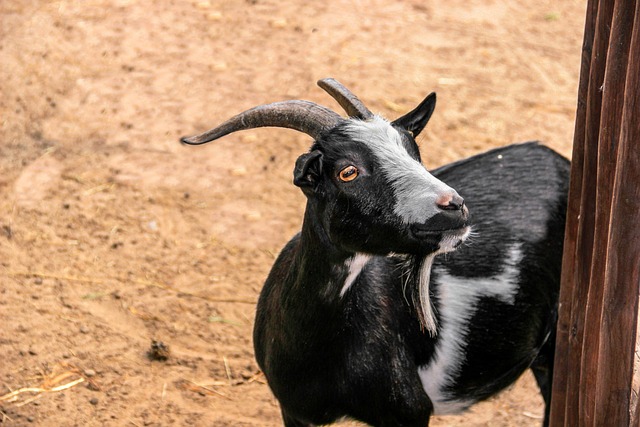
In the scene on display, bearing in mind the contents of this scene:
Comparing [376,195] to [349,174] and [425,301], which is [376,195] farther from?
[425,301]

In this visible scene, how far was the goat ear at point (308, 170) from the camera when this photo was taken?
3.26 meters

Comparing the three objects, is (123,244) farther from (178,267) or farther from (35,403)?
(35,403)

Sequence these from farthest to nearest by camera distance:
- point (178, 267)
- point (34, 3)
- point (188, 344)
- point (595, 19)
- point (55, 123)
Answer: point (34, 3) < point (55, 123) < point (178, 267) < point (188, 344) < point (595, 19)

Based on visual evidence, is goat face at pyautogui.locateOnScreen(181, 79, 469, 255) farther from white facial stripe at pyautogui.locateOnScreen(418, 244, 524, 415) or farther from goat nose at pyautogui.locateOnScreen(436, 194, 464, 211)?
white facial stripe at pyautogui.locateOnScreen(418, 244, 524, 415)

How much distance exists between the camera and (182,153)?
645cm

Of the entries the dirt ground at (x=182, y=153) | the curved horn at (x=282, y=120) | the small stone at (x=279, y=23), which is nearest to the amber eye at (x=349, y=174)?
the curved horn at (x=282, y=120)

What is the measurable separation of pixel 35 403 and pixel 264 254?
5.54 ft

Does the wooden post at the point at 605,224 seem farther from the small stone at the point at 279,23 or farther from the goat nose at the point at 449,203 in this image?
the small stone at the point at 279,23

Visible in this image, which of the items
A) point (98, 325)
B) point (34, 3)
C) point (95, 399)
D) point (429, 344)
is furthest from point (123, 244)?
point (34, 3)

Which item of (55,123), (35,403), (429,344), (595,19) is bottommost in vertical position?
(35,403)

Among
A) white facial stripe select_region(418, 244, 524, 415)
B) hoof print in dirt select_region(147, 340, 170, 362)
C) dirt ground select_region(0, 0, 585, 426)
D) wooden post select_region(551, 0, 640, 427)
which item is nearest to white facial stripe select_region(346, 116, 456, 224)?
wooden post select_region(551, 0, 640, 427)

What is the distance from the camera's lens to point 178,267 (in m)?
5.57

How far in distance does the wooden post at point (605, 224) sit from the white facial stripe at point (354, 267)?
0.77m

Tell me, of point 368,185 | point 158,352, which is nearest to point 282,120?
point 368,185
